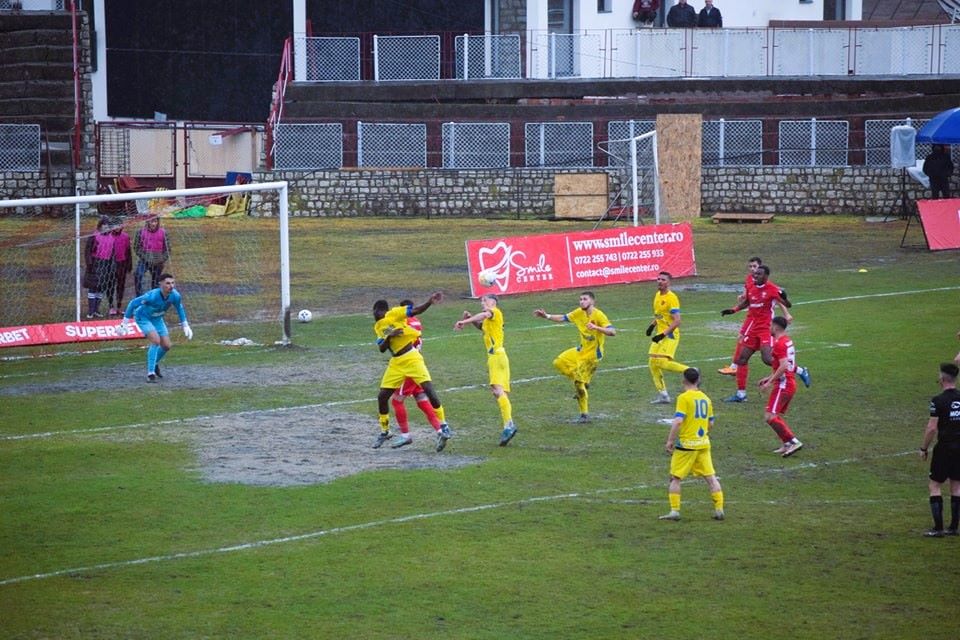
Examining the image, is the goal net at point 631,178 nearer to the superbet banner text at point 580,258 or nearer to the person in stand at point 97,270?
the superbet banner text at point 580,258

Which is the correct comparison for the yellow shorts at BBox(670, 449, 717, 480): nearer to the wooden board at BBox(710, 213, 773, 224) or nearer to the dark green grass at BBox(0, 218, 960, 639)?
the dark green grass at BBox(0, 218, 960, 639)

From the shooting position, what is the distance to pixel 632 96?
50219mm

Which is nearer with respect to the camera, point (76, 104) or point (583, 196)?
point (583, 196)

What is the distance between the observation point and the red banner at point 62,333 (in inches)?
1031

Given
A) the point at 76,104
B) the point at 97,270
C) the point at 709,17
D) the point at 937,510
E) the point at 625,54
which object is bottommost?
the point at 937,510

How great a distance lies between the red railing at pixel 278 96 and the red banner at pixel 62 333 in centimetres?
2072

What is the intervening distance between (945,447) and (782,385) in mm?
3545

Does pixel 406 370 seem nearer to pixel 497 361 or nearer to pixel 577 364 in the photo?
pixel 497 361

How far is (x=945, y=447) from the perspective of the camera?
14.2m

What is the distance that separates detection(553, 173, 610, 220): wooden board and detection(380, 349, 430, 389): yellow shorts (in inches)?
1141

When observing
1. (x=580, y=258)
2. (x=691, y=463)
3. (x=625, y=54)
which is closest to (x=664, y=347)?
(x=691, y=463)

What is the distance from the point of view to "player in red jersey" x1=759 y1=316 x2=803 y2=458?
1747cm

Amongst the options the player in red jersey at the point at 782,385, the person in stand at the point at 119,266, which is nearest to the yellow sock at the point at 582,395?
the player in red jersey at the point at 782,385

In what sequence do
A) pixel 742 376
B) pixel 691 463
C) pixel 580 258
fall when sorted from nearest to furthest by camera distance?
pixel 691 463
pixel 742 376
pixel 580 258
